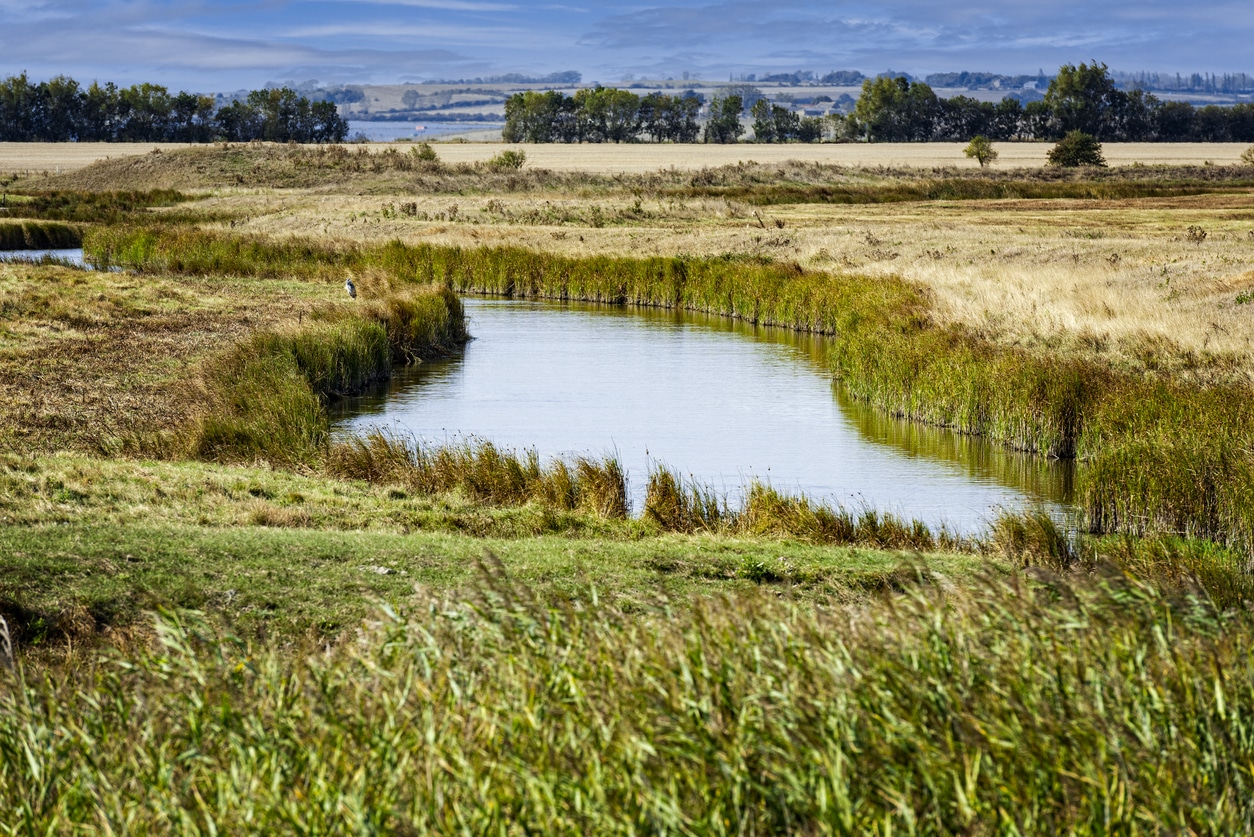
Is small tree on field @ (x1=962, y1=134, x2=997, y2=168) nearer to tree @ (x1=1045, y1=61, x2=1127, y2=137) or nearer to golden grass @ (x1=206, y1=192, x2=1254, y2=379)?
golden grass @ (x1=206, y1=192, x2=1254, y2=379)

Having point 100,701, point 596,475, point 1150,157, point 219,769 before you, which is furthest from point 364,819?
point 1150,157

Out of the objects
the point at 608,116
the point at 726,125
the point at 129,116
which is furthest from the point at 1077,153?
the point at 129,116

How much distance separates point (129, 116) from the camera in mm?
157125

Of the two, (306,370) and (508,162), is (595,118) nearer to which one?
(508,162)

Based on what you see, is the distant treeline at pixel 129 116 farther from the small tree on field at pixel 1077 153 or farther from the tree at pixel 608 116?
the small tree on field at pixel 1077 153

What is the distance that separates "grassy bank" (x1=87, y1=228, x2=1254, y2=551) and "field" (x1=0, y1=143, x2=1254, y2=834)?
0.07 m

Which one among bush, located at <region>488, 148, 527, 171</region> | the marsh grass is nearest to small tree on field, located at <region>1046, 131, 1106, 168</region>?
bush, located at <region>488, 148, 527, 171</region>

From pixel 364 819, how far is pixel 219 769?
0.83 m

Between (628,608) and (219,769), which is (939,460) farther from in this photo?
(219,769)

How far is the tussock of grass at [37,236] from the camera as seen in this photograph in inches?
1923

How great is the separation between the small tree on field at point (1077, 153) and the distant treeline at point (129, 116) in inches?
3824

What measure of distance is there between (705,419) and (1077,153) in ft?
263

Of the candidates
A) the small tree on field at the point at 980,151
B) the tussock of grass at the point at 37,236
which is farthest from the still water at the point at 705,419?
the small tree on field at the point at 980,151

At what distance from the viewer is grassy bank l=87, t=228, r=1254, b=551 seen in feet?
45.4
